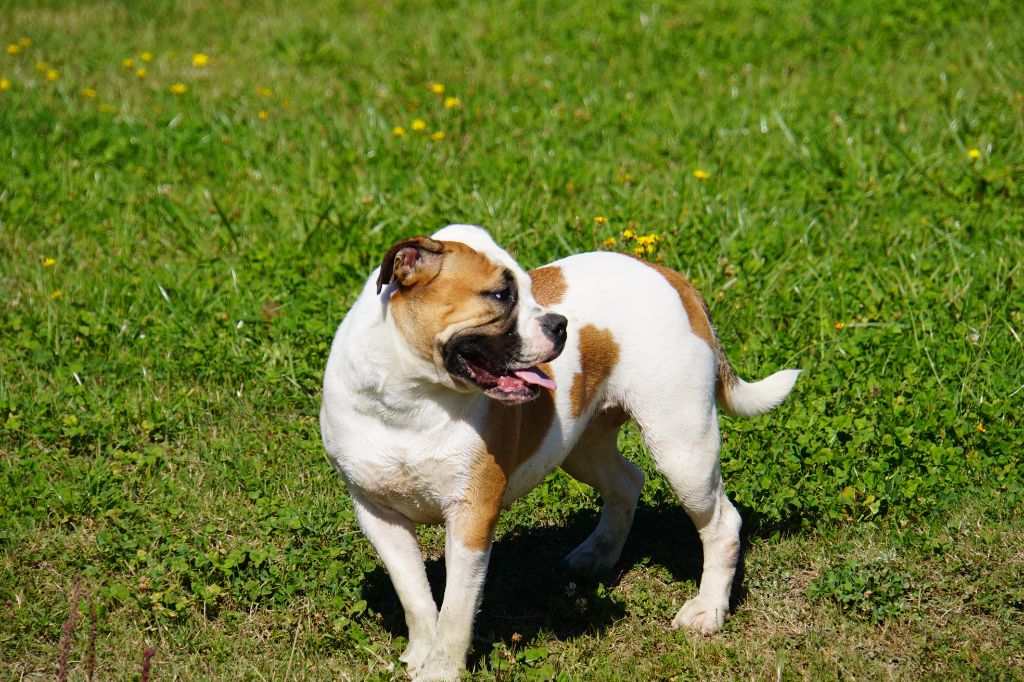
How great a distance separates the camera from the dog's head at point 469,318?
3.75 meters

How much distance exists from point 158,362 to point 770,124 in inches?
179

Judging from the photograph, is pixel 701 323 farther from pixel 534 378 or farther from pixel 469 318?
pixel 469 318

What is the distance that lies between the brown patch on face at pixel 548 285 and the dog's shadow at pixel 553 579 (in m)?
1.25

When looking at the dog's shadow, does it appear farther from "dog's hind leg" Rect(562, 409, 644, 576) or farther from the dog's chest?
the dog's chest

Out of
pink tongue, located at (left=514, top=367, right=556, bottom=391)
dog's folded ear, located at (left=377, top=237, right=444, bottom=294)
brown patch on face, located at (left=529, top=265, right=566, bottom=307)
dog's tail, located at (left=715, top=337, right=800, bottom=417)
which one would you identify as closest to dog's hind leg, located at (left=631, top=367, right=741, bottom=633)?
dog's tail, located at (left=715, top=337, right=800, bottom=417)

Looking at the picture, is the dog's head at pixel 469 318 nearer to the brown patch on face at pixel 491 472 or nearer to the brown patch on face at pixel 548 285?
the brown patch on face at pixel 491 472

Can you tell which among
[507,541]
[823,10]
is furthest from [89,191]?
[823,10]

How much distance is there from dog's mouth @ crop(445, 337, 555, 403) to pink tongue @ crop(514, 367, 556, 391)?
0.04 feet

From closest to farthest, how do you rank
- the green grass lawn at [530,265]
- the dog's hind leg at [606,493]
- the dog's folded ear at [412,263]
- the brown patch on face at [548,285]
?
the dog's folded ear at [412,263] → the brown patch on face at [548,285] → the green grass lawn at [530,265] → the dog's hind leg at [606,493]

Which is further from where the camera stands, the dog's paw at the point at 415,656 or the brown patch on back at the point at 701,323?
the brown patch on back at the point at 701,323

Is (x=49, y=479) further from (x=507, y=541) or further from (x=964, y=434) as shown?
(x=964, y=434)

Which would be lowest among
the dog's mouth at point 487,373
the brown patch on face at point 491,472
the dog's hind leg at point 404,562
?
the dog's hind leg at point 404,562

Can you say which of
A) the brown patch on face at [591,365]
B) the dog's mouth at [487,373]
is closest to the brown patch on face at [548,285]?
the brown patch on face at [591,365]

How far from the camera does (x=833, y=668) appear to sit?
14.3 feet
